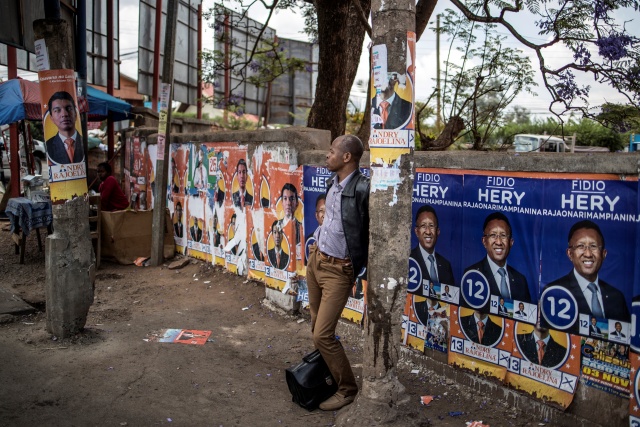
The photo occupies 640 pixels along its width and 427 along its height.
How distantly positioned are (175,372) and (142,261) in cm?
484

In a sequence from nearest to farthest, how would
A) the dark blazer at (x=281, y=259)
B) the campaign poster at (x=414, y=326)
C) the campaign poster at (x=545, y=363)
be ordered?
the campaign poster at (x=545, y=363)
the campaign poster at (x=414, y=326)
the dark blazer at (x=281, y=259)

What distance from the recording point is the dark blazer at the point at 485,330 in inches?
174

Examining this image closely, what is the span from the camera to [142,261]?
9602mm

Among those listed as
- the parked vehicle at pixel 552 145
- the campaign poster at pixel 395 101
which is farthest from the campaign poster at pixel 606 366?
the parked vehicle at pixel 552 145

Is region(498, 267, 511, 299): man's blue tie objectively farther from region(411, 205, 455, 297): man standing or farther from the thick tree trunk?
the thick tree trunk

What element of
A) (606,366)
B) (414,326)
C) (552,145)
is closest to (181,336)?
(414,326)

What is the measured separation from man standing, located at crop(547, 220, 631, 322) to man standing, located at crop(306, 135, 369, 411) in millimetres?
1445

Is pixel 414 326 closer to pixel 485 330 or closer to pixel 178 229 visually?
pixel 485 330

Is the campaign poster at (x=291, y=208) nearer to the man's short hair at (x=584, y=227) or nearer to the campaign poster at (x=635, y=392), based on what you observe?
the man's short hair at (x=584, y=227)

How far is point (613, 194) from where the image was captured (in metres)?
3.65

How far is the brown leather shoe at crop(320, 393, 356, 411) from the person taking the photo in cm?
445

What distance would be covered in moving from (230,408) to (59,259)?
7.62 feet

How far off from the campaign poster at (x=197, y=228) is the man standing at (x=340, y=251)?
499 centimetres

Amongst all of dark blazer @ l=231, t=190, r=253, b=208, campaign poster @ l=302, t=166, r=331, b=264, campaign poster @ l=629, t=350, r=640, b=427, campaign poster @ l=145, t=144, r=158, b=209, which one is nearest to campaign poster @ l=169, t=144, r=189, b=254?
campaign poster @ l=145, t=144, r=158, b=209
